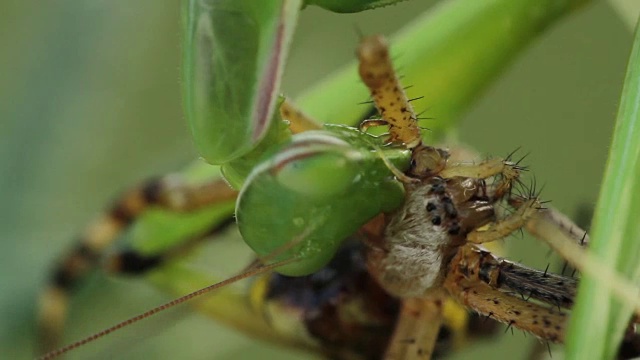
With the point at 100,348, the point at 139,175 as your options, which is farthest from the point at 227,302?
the point at 139,175

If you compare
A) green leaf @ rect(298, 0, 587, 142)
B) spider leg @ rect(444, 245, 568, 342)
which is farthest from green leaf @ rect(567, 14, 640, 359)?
green leaf @ rect(298, 0, 587, 142)

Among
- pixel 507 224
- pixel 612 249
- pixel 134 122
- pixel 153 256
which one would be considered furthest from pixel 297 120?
pixel 134 122

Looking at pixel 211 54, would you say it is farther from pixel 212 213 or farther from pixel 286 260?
pixel 212 213

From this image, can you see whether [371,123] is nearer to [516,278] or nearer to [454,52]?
[516,278]

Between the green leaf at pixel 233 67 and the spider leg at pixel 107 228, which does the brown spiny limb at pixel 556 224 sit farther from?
the spider leg at pixel 107 228

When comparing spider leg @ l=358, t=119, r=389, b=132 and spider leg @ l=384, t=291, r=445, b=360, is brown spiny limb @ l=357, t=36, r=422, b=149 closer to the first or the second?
spider leg @ l=358, t=119, r=389, b=132

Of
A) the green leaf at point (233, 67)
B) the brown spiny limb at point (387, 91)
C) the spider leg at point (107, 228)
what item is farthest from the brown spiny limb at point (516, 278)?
the spider leg at point (107, 228)
